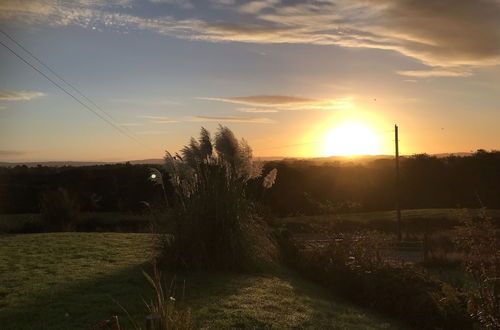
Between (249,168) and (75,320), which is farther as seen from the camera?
(249,168)

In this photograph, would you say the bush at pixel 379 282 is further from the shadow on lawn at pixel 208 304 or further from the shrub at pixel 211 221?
the shrub at pixel 211 221

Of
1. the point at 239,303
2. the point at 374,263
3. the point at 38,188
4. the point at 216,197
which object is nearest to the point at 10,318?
the point at 239,303

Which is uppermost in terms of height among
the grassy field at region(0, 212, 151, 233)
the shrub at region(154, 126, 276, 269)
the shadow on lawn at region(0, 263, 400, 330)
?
the shrub at region(154, 126, 276, 269)

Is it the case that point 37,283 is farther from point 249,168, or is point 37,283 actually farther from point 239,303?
point 249,168

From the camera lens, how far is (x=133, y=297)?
788 centimetres

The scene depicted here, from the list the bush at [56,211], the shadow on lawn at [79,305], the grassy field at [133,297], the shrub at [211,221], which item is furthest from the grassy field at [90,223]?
the shadow on lawn at [79,305]

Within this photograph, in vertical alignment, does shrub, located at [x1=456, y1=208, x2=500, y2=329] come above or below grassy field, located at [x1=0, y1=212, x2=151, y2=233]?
above

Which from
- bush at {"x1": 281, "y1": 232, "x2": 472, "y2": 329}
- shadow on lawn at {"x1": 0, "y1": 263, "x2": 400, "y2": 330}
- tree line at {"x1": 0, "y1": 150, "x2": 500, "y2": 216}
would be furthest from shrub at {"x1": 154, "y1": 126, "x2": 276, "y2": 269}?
tree line at {"x1": 0, "y1": 150, "x2": 500, "y2": 216}

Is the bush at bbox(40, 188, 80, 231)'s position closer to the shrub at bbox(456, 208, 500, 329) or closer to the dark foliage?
the shrub at bbox(456, 208, 500, 329)

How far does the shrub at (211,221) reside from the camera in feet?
33.2

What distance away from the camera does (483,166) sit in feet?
168

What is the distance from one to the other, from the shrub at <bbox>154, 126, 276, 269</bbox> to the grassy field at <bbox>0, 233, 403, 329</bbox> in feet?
1.62

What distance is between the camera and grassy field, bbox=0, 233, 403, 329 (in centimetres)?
696

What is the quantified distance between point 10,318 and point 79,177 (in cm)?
4795
